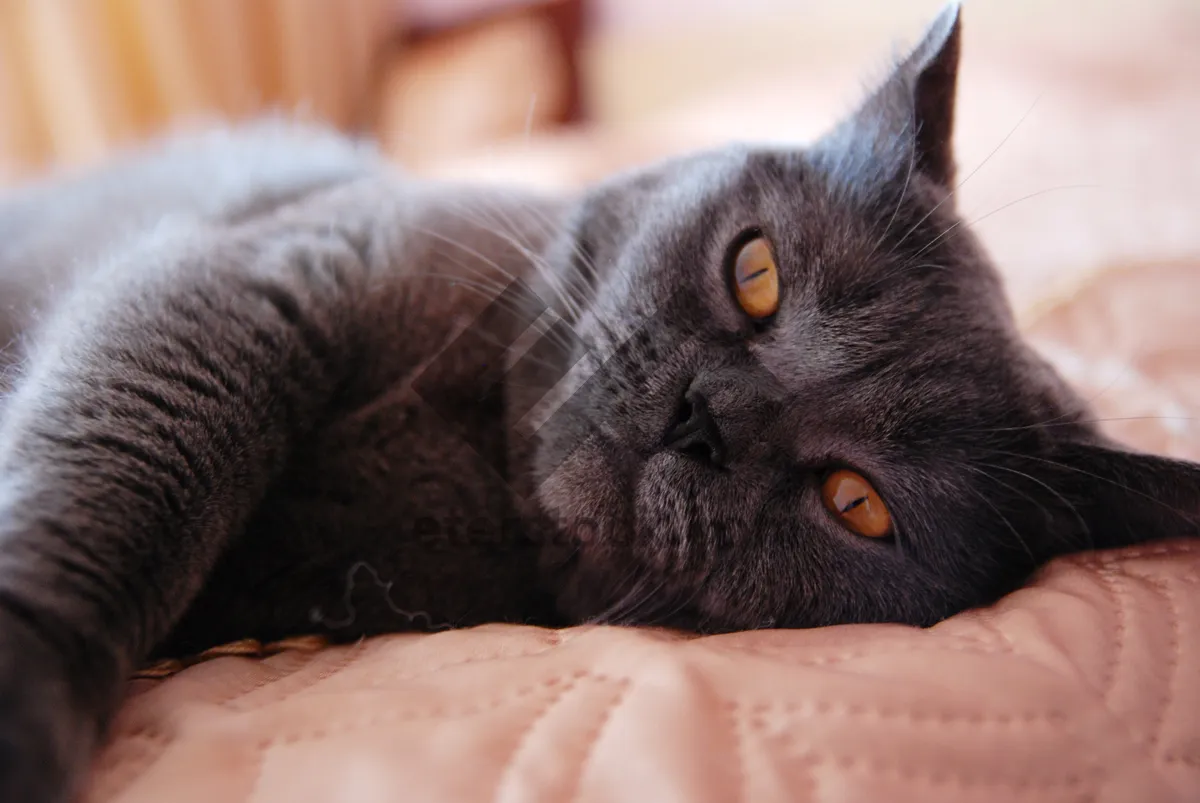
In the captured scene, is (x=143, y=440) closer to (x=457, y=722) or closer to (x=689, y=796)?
(x=457, y=722)

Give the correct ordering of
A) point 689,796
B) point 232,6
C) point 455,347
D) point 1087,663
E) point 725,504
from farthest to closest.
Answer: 1. point 232,6
2. point 455,347
3. point 725,504
4. point 1087,663
5. point 689,796

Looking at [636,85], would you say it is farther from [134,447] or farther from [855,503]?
[134,447]

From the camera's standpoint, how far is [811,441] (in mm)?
779

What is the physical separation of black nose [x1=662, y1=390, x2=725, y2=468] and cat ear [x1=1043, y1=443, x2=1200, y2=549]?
34 centimetres

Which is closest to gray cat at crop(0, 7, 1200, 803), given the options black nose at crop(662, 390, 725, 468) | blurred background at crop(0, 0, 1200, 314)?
black nose at crop(662, 390, 725, 468)

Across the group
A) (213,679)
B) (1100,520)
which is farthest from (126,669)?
(1100,520)

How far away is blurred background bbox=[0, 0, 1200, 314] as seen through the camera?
1645 mm

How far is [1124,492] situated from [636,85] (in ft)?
8.54

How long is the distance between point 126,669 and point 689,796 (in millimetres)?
432

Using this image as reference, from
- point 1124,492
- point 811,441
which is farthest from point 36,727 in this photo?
point 1124,492

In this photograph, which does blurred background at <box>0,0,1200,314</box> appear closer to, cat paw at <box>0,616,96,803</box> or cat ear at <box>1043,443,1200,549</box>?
cat ear at <box>1043,443,1200,549</box>

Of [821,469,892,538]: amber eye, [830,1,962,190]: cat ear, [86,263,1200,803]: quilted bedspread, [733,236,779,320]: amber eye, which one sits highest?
[830,1,962,190]: cat ear

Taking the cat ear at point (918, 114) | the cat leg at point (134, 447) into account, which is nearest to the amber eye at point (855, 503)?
the cat ear at point (918, 114)

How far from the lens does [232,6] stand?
246cm
